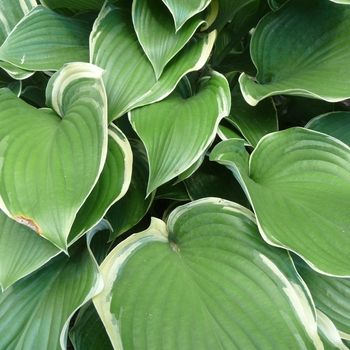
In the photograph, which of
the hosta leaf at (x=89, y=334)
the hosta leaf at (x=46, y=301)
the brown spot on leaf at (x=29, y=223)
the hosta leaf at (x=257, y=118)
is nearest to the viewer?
the brown spot on leaf at (x=29, y=223)

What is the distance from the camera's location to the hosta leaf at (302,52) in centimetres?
80

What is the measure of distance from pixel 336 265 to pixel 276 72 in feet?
1.62

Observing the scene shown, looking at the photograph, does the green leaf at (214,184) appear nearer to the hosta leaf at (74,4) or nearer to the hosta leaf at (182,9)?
the hosta leaf at (182,9)

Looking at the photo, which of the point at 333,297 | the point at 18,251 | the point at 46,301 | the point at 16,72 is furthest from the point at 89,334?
the point at 16,72

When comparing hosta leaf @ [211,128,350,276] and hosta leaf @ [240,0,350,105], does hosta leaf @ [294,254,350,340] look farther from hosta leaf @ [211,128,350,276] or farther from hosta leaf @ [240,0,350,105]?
hosta leaf @ [240,0,350,105]

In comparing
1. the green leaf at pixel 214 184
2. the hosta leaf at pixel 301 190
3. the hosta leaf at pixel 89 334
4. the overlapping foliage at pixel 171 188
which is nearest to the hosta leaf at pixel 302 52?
the overlapping foliage at pixel 171 188

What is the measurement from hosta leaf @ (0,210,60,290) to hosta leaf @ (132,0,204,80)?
1.34 ft

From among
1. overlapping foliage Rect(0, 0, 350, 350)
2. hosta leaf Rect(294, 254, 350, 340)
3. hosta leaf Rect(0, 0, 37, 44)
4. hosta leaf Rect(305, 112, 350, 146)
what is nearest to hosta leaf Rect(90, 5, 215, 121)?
overlapping foliage Rect(0, 0, 350, 350)

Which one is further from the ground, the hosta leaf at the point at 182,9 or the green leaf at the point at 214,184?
the hosta leaf at the point at 182,9

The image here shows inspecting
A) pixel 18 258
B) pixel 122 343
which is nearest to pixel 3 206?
pixel 18 258

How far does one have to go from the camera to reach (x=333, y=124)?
3.09 ft

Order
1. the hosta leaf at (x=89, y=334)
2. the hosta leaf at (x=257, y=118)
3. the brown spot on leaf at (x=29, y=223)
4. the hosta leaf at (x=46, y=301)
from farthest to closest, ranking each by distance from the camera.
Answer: the hosta leaf at (x=257, y=118) < the hosta leaf at (x=89, y=334) < the hosta leaf at (x=46, y=301) < the brown spot on leaf at (x=29, y=223)

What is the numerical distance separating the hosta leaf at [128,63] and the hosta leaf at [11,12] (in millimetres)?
243

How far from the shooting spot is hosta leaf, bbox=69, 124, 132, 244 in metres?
0.66
